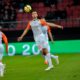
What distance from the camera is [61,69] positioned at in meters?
15.1

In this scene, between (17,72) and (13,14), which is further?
(13,14)

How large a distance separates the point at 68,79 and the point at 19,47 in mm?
11291

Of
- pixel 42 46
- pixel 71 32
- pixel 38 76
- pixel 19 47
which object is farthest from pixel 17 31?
pixel 38 76

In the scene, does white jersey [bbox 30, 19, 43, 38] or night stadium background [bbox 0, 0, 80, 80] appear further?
night stadium background [bbox 0, 0, 80, 80]

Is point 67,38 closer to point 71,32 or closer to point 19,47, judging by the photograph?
point 71,32

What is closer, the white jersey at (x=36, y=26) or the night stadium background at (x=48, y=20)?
the white jersey at (x=36, y=26)

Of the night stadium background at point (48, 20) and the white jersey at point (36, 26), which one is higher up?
the white jersey at point (36, 26)

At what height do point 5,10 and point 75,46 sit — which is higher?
point 5,10

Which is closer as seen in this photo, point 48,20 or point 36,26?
point 36,26

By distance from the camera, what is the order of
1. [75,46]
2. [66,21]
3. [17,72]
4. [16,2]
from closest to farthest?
[17,72], [75,46], [66,21], [16,2]

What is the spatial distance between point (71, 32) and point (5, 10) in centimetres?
434

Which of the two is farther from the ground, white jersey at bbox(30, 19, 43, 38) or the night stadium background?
white jersey at bbox(30, 19, 43, 38)

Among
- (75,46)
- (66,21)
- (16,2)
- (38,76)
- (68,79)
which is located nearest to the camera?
(68,79)

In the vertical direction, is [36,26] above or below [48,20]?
above
